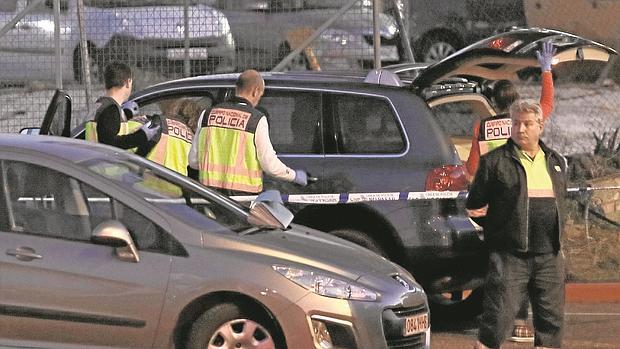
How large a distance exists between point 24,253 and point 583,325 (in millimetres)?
4527

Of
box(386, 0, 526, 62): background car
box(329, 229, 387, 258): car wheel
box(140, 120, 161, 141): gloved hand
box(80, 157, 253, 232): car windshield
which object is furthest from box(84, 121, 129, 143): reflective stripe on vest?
box(386, 0, 526, 62): background car

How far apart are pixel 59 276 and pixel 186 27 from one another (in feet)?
22.2

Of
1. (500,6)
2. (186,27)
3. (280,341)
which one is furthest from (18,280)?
(500,6)

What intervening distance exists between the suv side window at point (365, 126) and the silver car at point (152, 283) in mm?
2139

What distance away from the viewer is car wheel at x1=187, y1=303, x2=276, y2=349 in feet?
22.5

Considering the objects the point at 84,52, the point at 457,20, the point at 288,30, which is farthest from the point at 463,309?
the point at 457,20

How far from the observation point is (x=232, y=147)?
29.4ft

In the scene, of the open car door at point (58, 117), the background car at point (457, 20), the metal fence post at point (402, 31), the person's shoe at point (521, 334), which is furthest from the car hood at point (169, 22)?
the person's shoe at point (521, 334)

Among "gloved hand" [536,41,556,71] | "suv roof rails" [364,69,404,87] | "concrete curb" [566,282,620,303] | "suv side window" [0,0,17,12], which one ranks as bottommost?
"concrete curb" [566,282,620,303]

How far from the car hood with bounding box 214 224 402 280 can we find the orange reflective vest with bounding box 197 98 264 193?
127cm

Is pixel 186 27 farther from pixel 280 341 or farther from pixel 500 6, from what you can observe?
pixel 280 341

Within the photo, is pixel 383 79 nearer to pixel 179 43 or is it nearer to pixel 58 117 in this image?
pixel 58 117

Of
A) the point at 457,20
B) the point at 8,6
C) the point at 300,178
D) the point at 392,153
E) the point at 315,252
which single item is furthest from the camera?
the point at 457,20

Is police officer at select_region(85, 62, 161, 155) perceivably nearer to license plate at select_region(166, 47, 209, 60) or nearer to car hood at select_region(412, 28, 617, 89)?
car hood at select_region(412, 28, 617, 89)
